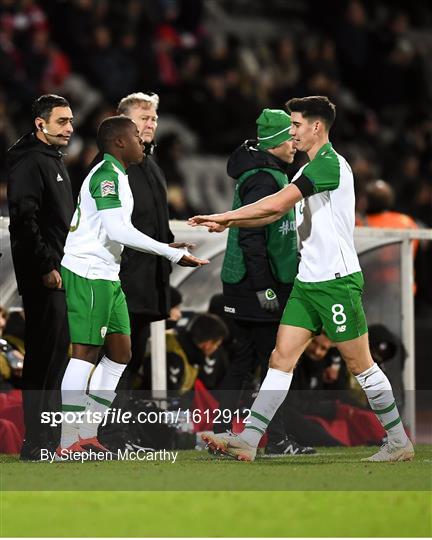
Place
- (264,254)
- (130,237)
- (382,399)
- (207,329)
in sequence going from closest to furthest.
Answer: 1. (130,237)
2. (382,399)
3. (264,254)
4. (207,329)

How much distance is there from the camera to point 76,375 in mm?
8461

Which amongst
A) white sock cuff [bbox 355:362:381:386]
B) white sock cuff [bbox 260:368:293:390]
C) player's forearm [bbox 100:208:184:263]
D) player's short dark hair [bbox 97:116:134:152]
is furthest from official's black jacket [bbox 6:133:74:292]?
white sock cuff [bbox 355:362:381:386]

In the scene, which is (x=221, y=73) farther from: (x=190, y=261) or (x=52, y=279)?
(x=190, y=261)

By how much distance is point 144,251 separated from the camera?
8.53 meters

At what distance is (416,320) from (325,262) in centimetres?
522

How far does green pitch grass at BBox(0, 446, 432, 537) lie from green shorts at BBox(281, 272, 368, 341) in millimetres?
735

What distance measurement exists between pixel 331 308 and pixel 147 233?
4.34 ft

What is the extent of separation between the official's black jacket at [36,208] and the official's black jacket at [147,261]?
470 millimetres

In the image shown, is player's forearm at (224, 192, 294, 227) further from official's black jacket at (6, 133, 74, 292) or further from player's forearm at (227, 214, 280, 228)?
official's black jacket at (6, 133, 74, 292)

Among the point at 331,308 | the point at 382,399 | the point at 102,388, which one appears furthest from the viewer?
the point at 102,388

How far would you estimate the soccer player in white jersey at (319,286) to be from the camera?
8477mm

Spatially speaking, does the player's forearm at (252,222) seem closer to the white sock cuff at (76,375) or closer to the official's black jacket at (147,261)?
the official's black jacket at (147,261)

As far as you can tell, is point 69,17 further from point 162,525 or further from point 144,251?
point 162,525

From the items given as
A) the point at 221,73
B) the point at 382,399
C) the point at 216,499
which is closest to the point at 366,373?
the point at 382,399
